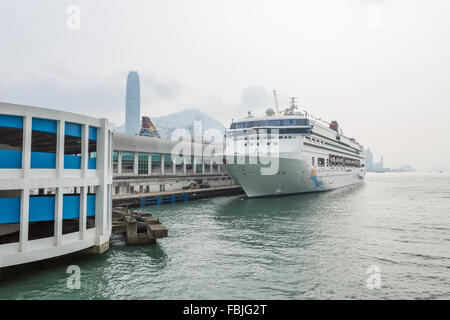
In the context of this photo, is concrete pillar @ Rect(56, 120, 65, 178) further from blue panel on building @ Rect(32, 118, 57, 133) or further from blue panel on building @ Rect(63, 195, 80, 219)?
blue panel on building @ Rect(63, 195, 80, 219)

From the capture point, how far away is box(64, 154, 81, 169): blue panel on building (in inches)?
472

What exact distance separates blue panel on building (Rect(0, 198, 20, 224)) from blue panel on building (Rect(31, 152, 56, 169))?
1389 mm

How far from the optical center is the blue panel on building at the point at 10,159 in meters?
10.2

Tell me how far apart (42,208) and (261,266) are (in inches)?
368

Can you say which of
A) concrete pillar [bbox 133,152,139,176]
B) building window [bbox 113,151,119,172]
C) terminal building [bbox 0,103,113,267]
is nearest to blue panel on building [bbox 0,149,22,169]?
terminal building [bbox 0,103,113,267]

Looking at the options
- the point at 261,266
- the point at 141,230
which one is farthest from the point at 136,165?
the point at 261,266

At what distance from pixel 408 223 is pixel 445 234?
3784 mm

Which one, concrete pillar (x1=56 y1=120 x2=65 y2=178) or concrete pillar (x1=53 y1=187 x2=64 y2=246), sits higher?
concrete pillar (x1=56 y1=120 x2=65 y2=178)

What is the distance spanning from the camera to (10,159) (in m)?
10.4

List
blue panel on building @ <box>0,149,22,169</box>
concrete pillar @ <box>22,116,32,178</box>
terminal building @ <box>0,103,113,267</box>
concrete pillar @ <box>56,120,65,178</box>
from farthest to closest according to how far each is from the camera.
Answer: concrete pillar @ <box>56,120,65,178</box>, concrete pillar @ <box>22,116,32,178</box>, terminal building @ <box>0,103,113,267</box>, blue panel on building @ <box>0,149,22,169</box>

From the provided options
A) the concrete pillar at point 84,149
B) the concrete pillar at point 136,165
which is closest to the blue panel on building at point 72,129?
the concrete pillar at point 84,149

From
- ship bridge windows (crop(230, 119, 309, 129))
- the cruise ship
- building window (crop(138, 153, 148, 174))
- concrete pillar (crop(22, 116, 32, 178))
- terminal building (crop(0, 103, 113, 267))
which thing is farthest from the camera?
building window (crop(138, 153, 148, 174))

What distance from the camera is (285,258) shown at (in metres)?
14.1
